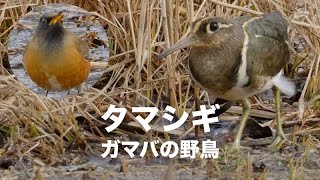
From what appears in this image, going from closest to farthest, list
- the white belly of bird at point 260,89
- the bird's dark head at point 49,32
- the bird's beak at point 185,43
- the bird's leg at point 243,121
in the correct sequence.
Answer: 1. the bird's beak at point 185,43
2. the white belly of bird at point 260,89
3. the bird's dark head at point 49,32
4. the bird's leg at point 243,121

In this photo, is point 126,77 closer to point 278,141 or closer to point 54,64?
point 54,64

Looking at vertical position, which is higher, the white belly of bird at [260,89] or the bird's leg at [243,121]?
the white belly of bird at [260,89]

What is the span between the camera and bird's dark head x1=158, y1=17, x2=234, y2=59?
5328mm

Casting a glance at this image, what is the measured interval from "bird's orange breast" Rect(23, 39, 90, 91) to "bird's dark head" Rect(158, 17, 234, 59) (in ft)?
1.96

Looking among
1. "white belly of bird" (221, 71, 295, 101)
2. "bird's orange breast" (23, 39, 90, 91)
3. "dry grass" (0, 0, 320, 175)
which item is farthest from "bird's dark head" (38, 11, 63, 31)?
"white belly of bird" (221, 71, 295, 101)

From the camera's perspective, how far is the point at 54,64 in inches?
219

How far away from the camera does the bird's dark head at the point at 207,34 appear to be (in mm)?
5328

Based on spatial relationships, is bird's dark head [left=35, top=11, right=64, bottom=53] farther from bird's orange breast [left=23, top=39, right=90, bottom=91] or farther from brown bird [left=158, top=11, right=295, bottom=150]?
brown bird [left=158, top=11, right=295, bottom=150]

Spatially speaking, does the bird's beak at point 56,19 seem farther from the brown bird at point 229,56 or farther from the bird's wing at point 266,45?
the bird's wing at point 266,45

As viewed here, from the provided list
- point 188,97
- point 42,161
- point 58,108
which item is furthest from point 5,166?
point 188,97

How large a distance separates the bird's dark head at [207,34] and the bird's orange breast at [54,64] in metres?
0.60

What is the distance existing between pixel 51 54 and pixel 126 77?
2.53 ft

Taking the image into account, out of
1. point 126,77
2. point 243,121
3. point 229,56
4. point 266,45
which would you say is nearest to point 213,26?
point 229,56

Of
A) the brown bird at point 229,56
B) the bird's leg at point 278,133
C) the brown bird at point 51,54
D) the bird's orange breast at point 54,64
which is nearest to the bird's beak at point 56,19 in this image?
the brown bird at point 51,54
